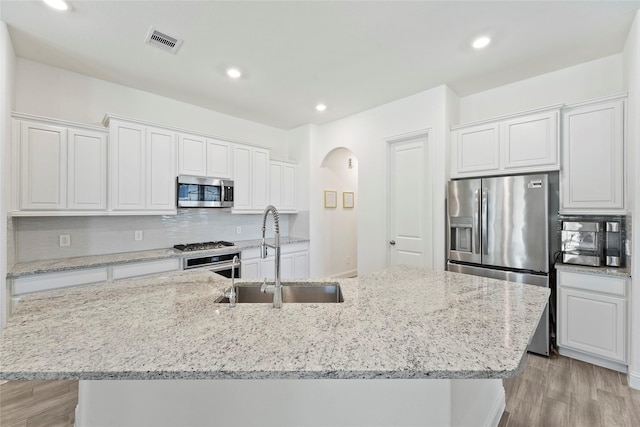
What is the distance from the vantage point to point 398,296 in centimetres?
149

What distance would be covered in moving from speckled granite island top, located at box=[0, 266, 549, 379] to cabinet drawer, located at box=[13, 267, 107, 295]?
1.26 meters

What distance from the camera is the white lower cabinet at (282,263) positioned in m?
3.79

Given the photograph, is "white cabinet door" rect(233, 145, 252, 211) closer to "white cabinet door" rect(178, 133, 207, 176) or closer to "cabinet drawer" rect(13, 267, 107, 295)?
"white cabinet door" rect(178, 133, 207, 176)

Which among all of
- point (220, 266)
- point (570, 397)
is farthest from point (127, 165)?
point (570, 397)

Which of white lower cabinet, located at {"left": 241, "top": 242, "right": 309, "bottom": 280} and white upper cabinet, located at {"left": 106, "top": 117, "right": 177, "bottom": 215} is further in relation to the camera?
white lower cabinet, located at {"left": 241, "top": 242, "right": 309, "bottom": 280}

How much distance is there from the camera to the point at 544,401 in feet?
6.47

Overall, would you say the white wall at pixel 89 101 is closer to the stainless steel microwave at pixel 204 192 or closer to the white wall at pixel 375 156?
the stainless steel microwave at pixel 204 192

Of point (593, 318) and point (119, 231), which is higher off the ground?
point (119, 231)

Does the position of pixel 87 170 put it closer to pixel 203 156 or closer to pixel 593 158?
pixel 203 156

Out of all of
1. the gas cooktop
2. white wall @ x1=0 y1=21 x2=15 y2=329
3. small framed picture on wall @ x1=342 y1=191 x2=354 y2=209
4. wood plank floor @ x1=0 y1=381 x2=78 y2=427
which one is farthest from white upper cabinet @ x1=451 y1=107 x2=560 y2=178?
white wall @ x1=0 y1=21 x2=15 y2=329

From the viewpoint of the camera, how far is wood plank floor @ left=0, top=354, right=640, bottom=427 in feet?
5.86

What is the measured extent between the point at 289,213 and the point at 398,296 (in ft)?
11.5

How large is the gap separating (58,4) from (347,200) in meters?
4.54

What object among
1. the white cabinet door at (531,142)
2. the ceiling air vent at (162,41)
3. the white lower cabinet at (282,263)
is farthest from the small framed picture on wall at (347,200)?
the ceiling air vent at (162,41)
